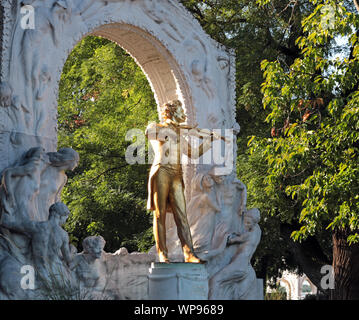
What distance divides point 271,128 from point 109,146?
485 centimetres

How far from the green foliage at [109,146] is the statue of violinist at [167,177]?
7.52 metres

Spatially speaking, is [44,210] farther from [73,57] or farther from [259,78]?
[73,57]

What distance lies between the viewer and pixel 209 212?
10562 millimetres

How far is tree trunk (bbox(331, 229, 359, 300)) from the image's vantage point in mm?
13945

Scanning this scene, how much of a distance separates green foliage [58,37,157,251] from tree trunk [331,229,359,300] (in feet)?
15.5

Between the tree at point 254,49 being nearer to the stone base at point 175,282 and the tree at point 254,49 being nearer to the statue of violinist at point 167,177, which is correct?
the statue of violinist at point 167,177

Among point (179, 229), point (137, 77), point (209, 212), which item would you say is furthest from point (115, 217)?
point (179, 229)

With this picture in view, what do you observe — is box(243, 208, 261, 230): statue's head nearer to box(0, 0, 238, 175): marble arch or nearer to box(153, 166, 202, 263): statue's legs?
box(0, 0, 238, 175): marble arch

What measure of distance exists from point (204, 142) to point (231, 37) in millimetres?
7990

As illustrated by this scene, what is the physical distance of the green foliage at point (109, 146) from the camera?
56.0ft

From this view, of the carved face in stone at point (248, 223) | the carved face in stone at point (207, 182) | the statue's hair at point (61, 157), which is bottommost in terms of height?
the carved face in stone at point (248, 223)

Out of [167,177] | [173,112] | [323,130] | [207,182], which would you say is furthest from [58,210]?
[323,130]

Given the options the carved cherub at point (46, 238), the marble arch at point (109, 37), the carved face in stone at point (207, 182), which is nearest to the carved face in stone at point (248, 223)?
the carved face in stone at point (207, 182)

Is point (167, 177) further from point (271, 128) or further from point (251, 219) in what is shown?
point (271, 128)
